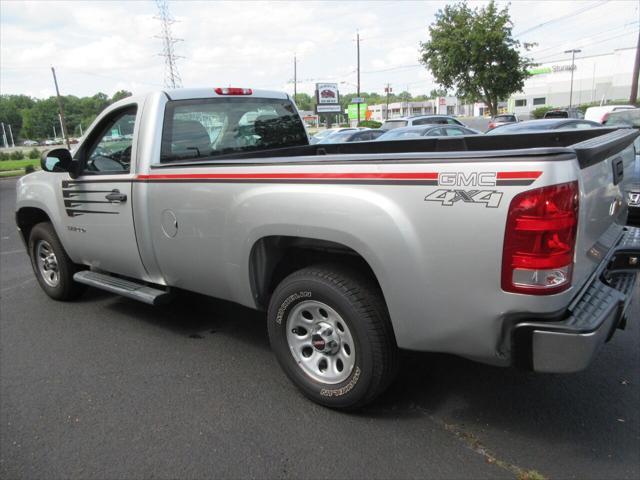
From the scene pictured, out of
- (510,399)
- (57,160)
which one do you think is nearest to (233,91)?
(57,160)

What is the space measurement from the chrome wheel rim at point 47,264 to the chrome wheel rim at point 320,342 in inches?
124

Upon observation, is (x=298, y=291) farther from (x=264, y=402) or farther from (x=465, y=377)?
(x=465, y=377)

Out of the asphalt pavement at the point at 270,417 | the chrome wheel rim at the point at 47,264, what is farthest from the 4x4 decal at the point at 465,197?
the chrome wheel rim at the point at 47,264

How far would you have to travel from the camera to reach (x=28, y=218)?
17.4ft

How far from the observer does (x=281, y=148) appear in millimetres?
4699

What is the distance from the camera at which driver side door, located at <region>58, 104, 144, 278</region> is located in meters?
3.97

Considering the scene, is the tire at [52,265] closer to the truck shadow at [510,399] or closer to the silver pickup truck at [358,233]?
the silver pickup truck at [358,233]

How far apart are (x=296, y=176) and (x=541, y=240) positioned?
52.0 inches

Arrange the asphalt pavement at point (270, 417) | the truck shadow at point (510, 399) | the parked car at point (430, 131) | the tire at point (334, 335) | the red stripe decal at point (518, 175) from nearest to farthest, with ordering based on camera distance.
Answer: the red stripe decal at point (518, 175)
the asphalt pavement at point (270, 417)
the tire at point (334, 335)
the truck shadow at point (510, 399)
the parked car at point (430, 131)

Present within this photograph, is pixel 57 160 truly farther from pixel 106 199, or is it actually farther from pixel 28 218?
pixel 28 218

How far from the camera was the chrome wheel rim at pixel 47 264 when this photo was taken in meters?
5.16

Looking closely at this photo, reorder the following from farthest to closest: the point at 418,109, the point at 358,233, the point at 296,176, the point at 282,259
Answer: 1. the point at 418,109
2. the point at 282,259
3. the point at 296,176
4. the point at 358,233

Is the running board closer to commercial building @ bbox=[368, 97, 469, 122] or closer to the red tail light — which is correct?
the red tail light

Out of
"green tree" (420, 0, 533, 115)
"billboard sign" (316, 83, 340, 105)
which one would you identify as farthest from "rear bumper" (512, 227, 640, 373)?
"billboard sign" (316, 83, 340, 105)
